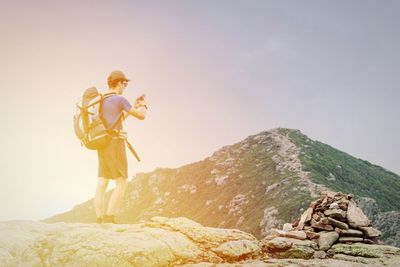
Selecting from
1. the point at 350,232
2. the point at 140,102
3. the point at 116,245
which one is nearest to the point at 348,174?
the point at 350,232

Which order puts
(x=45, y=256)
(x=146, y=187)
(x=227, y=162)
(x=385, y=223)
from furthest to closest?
1. (x=146, y=187)
2. (x=227, y=162)
3. (x=385, y=223)
4. (x=45, y=256)

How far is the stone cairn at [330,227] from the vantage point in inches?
362

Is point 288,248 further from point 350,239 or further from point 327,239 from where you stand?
point 350,239

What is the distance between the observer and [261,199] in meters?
89.6

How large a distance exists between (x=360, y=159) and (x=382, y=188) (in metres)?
38.3

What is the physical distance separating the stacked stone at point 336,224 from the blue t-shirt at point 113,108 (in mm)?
5965

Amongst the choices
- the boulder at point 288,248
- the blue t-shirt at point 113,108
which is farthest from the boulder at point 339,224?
the blue t-shirt at point 113,108

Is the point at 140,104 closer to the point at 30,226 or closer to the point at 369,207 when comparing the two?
the point at 30,226

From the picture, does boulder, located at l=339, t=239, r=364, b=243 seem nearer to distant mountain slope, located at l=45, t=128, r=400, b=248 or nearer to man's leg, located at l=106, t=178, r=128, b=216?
man's leg, located at l=106, t=178, r=128, b=216

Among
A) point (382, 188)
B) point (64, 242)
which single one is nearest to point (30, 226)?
point (64, 242)

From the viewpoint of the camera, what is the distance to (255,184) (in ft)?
333

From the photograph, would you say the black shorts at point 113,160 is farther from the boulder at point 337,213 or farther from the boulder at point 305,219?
the boulder at point 337,213

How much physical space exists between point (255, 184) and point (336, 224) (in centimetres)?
9327

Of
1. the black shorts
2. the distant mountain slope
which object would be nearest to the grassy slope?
the distant mountain slope
